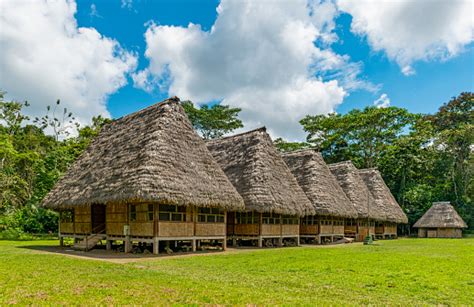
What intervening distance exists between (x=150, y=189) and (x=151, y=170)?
3.25 feet

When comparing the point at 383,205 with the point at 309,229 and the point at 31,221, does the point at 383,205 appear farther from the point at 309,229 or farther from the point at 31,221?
the point at 31,221

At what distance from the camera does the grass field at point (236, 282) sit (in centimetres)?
729

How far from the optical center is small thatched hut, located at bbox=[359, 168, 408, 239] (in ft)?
116

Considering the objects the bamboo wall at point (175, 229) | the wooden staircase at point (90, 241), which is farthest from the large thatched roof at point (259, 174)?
the wooden staircase at point (90, 241)

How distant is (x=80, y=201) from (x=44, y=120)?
26.7 m

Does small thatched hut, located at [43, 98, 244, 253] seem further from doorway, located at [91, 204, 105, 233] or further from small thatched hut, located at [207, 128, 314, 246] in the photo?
small thatched hut, located at [207, 128, 314, 246]

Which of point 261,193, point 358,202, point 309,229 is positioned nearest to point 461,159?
point 358,202

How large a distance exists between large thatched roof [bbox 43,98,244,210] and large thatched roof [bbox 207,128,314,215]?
6.99 ft

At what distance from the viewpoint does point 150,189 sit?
14914 mm

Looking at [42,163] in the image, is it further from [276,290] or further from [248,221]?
[276,290]

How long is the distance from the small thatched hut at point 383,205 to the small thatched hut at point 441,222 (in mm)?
2775

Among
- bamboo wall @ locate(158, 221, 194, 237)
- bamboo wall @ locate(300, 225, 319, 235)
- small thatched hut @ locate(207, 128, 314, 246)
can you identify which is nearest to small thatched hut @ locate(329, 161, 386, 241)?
bamboo wall @ locate(300, 225, 319, 235)

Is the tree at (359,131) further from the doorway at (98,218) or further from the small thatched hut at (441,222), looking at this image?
the doorway at (98,218)

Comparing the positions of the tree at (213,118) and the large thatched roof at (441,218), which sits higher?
the tree at (213,118)
